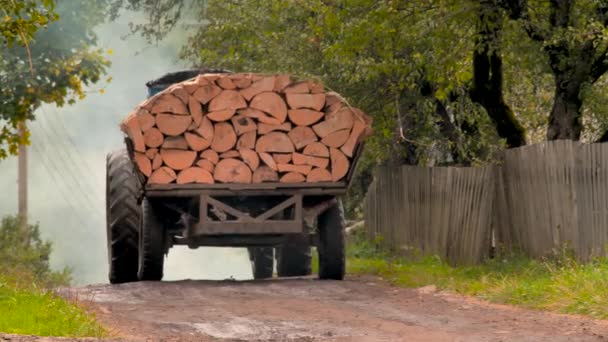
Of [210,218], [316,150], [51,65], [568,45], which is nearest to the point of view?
[316,150]

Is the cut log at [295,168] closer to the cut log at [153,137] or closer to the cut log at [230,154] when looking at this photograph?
the cut log at [230,154]

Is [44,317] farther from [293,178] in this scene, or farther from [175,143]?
[293,178]

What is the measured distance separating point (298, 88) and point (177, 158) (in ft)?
5.26

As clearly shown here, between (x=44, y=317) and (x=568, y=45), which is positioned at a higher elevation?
(x=568, y=45)

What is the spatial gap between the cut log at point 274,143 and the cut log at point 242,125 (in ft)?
0.52

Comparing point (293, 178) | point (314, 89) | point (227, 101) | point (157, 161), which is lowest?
point (293, 178)

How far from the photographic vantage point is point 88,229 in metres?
70.8

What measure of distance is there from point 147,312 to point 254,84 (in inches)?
147

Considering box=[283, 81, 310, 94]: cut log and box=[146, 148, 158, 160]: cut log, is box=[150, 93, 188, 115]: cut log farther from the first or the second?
box=[283, 81, 310, 94]: cut log

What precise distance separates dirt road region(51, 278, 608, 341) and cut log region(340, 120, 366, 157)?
1.55 metres

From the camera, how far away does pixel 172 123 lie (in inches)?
558

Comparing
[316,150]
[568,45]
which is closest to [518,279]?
[316,150]

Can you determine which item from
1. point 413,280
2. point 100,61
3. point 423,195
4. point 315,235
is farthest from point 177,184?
point 100,61

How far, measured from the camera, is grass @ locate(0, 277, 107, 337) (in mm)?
9320
